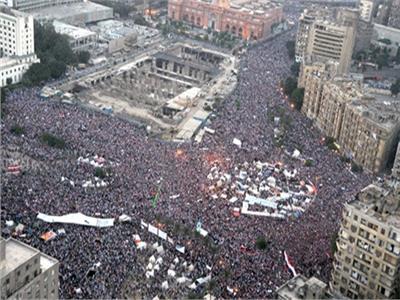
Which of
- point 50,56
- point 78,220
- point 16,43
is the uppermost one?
point 16,43

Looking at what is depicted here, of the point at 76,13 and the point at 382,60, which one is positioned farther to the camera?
the point at 76,13

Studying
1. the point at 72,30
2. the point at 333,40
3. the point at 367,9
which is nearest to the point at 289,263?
the point at 333,40

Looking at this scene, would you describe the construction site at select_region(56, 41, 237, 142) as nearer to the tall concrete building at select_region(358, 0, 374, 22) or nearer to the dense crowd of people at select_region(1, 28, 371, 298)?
the dense crowd of people at select_region(1, 28, 371, 298)

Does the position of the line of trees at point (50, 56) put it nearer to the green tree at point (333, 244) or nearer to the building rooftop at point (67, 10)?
the building rooftop at point (67, 10)

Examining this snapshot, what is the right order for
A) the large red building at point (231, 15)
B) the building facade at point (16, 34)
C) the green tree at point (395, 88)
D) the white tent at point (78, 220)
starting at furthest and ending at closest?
the large red building at point (231, 15) < the green tree at point (395, 88) < the building facade at point (16, 34) < the white tent at point (78, 220)

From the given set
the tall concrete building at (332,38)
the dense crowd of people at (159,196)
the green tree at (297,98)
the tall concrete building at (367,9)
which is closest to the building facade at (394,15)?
the tall concrete building at (367,9)

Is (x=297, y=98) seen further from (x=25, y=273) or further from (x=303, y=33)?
(x=25, y=273)

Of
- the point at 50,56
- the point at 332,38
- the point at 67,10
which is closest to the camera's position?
the point at 50,56

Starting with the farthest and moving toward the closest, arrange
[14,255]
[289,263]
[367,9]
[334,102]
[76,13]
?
1. [367,9]
2. [76,13]
3. [334,102]
4. [289,263]
5. [14,255]
